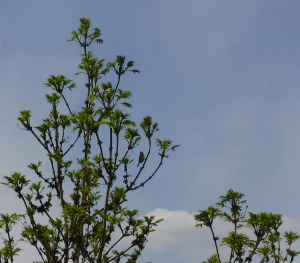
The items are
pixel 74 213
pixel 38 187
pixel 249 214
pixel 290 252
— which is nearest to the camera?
pixel 74 213

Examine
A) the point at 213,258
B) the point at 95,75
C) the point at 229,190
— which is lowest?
the point at 213,258

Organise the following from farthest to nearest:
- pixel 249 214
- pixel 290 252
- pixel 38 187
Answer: pixel 290 252
pixel 249 214
pixel 38 187

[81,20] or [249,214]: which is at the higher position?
[81,20]

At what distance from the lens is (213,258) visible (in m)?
11.3

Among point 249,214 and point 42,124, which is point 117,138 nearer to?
point 42,124

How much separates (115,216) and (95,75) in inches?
208

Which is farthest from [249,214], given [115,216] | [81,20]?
[81,20]

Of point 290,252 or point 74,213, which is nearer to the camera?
point 74,213

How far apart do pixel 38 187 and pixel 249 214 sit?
7.09 meters

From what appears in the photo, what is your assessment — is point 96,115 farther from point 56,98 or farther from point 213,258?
point 213,258

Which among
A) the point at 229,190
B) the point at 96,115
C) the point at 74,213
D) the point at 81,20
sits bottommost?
the point at 74,213

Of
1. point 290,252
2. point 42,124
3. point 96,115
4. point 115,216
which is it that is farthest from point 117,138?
point 290,252

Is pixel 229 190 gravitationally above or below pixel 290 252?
above

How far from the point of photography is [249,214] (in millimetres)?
11258
